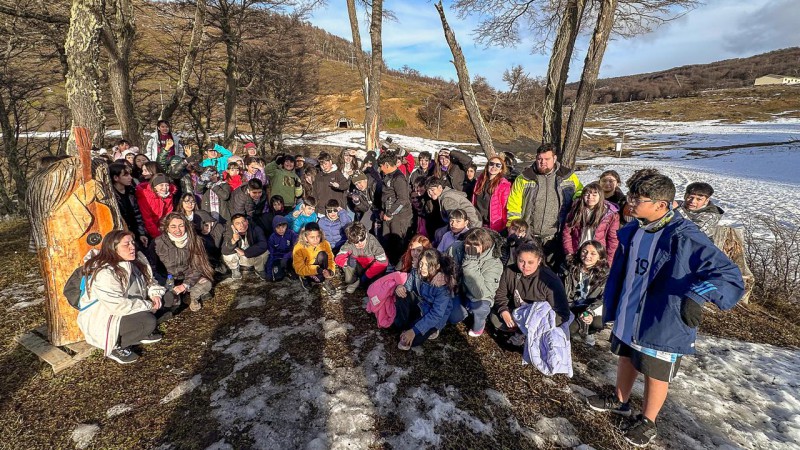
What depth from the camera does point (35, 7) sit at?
7.04 m

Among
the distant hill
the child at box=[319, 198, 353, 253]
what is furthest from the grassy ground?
the distant hill

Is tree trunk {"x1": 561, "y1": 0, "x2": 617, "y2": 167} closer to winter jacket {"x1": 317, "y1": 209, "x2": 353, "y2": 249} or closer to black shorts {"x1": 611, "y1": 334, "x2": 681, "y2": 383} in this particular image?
winter jacket {"x1": 317, "y1": 209, "x2": 353, "y2": 249}

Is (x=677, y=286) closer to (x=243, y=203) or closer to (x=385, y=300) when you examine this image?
(x=385, y=300)

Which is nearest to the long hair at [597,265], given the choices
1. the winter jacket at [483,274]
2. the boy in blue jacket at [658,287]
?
the winter jacket at [483,274]

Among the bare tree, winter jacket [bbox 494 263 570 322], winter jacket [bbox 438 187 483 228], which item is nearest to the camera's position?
winter jacket [bbox 494 263 570 322]

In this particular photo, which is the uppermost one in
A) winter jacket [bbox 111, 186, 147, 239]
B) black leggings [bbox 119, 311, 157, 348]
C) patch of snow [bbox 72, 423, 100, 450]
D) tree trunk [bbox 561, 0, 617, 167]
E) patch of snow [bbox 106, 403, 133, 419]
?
tree trunk [bbox 561, 0, 617, 167]

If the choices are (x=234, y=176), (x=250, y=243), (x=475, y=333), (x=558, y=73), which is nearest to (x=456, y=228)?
(x=475, y=333)

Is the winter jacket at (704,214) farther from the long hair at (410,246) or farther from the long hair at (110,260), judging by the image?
the long hair at (110,260)

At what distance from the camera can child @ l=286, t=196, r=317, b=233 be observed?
5152 millimetres

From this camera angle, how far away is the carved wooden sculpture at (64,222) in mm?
3084

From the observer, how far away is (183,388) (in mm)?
2871

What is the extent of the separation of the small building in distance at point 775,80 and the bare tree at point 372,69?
129435 mm

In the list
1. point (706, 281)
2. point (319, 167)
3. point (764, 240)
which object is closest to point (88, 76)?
point (319, 167)

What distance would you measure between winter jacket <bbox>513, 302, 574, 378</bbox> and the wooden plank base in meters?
4.28
